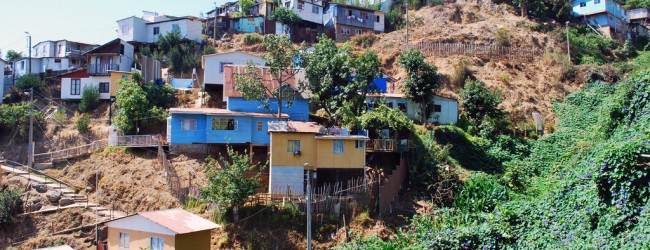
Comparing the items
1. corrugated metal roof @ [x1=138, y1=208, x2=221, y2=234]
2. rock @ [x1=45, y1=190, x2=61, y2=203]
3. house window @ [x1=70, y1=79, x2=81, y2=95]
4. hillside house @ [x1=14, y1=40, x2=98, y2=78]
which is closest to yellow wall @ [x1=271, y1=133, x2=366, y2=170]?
corrugated metal roof @ [x1=138, y1=208, x2=221, y2=234]

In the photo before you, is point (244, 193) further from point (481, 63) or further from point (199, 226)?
point (481, 63)

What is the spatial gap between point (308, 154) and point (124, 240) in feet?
31.7

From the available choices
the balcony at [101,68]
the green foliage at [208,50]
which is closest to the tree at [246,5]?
the green foliage at [208,50]

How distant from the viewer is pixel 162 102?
3981 cm

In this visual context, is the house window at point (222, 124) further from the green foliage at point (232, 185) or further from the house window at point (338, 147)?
the house window at point (338, 147)

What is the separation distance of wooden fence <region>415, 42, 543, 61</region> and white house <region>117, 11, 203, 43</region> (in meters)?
20.8

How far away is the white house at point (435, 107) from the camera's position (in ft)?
124

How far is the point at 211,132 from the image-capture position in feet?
108

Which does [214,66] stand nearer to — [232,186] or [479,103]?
[232,186]

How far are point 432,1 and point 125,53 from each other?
30799 mm

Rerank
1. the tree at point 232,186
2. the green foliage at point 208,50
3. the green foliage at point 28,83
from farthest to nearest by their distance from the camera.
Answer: the green foliage at point 208,50, the green foliage at point 28,83, the tree at point 232,186

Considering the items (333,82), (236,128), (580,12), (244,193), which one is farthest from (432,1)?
(244,193)

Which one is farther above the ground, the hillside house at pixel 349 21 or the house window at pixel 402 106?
the hillside house at pixel 349 21

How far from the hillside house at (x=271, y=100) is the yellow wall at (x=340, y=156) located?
17.1 feet
